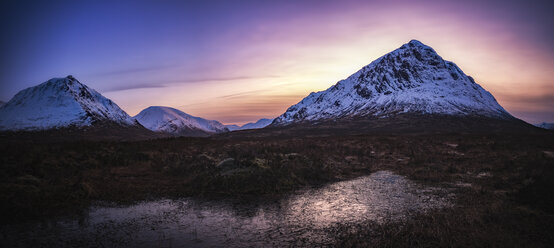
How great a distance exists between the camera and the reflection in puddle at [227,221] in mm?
9945

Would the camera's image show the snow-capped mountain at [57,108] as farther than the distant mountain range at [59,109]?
Yes

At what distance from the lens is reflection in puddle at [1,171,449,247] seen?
9945mm

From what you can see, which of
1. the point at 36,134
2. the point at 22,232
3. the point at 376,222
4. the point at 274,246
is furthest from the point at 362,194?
the point at 36,134

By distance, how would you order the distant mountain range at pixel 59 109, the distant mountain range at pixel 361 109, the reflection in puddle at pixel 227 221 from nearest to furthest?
the reflection in puddle at pixel 227 221 < the distant mountain range at pixel 59 109 < the distant mountain range at pixel 361 109

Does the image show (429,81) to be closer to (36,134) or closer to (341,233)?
(341,233)

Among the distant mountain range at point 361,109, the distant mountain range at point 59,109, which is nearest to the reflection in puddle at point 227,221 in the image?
the distant mountain range at point 361,109

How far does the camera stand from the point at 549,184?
13.4 meters

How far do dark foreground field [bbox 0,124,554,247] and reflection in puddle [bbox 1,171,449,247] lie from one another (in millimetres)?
1318

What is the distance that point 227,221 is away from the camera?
12.1 metres

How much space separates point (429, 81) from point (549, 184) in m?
213

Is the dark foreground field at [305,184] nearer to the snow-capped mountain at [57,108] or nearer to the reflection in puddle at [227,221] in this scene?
the reflection in puddle at [227,221]

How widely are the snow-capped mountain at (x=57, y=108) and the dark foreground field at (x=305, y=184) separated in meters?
127

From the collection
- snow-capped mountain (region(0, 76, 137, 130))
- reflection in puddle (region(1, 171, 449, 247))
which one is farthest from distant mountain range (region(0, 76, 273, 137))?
reflection in puddle (region(1, 171, 449, 247))

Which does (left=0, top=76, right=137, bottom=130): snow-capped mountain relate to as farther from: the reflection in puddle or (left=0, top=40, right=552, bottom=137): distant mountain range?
the reflection in puddle
